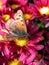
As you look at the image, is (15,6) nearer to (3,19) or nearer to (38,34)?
(3,19)

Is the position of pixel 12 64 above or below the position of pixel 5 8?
below

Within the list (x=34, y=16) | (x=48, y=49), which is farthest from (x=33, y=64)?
(x=34, y=16)

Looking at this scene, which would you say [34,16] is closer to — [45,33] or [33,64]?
[45,33]

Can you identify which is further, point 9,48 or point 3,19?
point 3,19

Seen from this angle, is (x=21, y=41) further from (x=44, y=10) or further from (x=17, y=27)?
(x=44, y=10)

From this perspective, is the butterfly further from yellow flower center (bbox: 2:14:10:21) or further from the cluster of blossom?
yellow flower center (bbox: 2:14:10:21)

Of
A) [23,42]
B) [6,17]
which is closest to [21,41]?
[23,42]

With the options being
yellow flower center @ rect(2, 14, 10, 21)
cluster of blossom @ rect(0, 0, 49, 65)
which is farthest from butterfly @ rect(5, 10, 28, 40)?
yellow flower center @ rect(2, 14, 10, 21)

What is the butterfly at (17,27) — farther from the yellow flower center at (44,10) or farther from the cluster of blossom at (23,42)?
the yellow flower center at (44,10)

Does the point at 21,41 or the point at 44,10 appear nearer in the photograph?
the point at 21,41

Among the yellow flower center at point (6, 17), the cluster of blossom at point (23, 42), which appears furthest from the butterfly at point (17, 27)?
the yellow flower center at point (6, 17)
